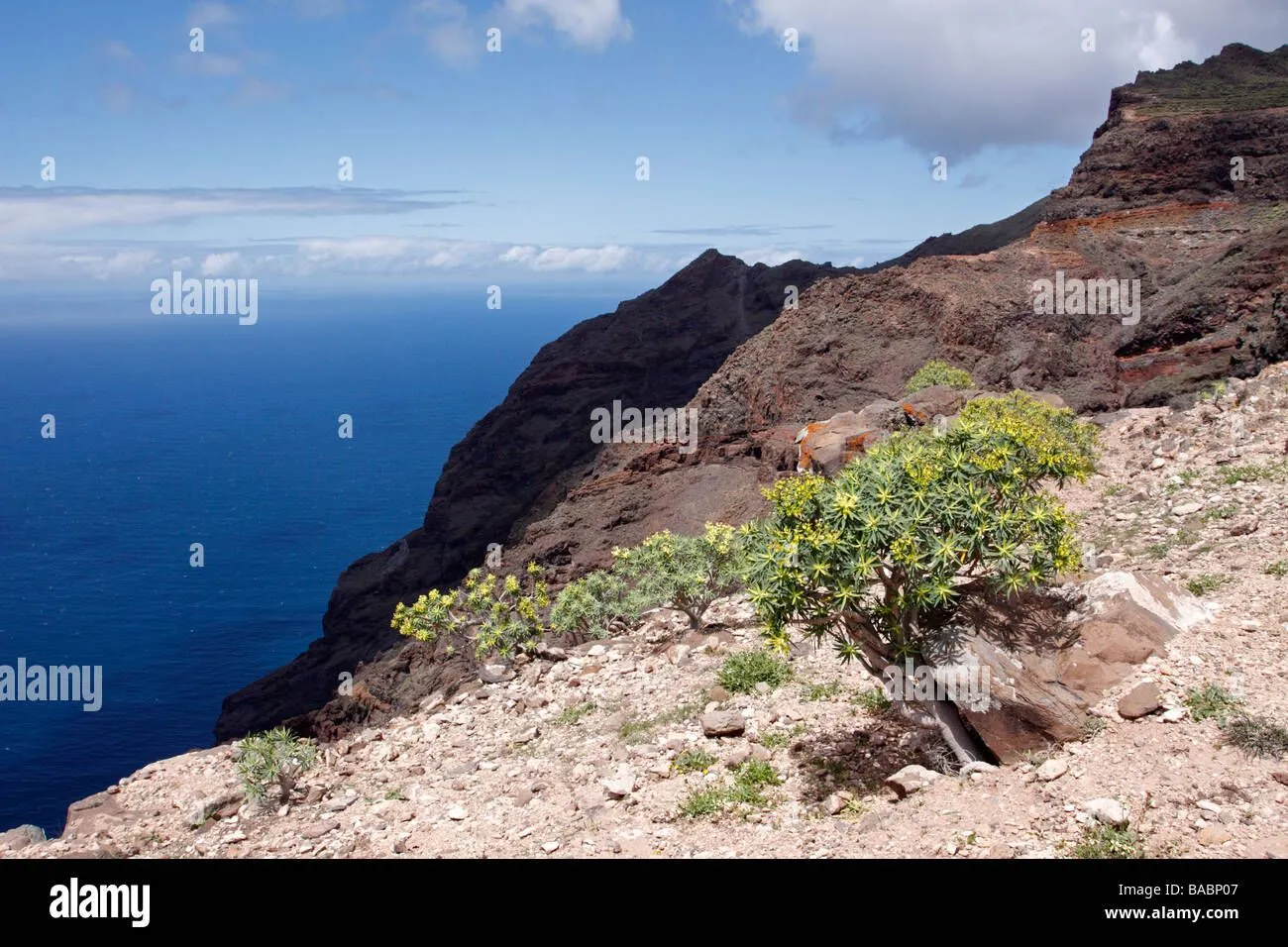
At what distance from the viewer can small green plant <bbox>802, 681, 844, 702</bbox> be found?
10.3 m

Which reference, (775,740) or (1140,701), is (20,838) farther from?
(1140,701)

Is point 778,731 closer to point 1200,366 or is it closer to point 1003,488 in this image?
point 1003,488

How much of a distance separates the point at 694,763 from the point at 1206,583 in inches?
235

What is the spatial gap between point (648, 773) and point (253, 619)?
7375cm

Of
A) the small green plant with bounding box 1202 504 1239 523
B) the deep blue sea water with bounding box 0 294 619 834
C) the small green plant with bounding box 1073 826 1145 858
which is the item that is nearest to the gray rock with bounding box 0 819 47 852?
the small green plant with bounding box 1073 826 1145 858

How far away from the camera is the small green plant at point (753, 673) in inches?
435

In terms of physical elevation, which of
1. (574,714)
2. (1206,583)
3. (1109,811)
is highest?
(1206,583)

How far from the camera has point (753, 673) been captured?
36.7ft

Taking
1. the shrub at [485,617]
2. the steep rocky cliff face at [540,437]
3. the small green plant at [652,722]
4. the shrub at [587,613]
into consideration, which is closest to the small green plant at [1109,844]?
the small green plant at [652,722]

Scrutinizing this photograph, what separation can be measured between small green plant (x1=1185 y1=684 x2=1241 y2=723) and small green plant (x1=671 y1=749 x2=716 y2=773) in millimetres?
4429

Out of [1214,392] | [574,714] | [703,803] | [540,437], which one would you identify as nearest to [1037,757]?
[703,803]

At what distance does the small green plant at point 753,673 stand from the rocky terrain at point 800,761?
127 mm
